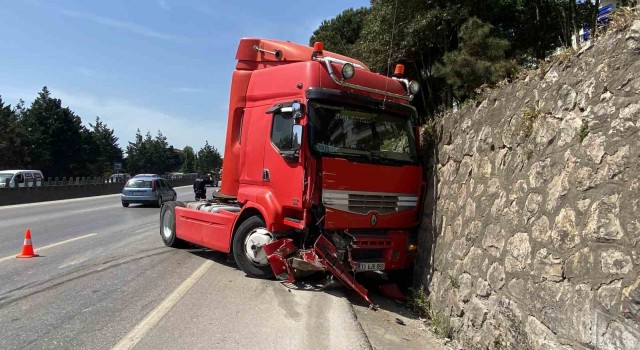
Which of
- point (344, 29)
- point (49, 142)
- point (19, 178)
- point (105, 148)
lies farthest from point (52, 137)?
point (344, 29)

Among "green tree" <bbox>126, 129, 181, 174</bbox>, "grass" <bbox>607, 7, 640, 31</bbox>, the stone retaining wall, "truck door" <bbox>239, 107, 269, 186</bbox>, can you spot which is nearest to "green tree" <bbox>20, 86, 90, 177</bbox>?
"green tree" <bbox>126, 129, 181, 174</bbox>

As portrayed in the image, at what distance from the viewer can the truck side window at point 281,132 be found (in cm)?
754

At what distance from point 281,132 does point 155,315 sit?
3.10 metres

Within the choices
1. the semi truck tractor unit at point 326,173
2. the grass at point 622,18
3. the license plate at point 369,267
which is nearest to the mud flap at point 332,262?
the semi truck tractor unit at point 326,173

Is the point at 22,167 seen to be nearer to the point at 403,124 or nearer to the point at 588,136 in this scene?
the point at 403,124

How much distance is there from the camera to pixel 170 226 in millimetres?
11516

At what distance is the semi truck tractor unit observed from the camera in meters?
7.24

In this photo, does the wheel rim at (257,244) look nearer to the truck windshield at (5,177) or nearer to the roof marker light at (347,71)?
the roof marker light at (347,71)

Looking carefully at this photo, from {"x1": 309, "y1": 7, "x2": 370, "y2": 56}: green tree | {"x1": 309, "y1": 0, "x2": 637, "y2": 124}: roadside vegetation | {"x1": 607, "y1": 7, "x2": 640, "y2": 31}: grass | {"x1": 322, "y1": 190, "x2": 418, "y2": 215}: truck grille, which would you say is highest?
{"x1": 309, "y1": 7, "x2": 370, "y2": 56}: green tree

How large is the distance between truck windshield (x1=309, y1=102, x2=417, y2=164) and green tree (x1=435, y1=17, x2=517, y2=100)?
30.1 feet

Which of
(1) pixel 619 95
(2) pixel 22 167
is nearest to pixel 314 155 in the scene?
(1) pixel 619 95

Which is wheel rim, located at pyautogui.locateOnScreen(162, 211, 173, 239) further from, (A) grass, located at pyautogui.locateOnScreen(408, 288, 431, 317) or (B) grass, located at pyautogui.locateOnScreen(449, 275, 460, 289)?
(B) grass, located at pyautogui.locateOnScreen(449, 275, 460, 289)

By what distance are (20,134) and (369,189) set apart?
222 feet

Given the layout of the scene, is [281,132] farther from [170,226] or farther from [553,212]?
[170,226]
